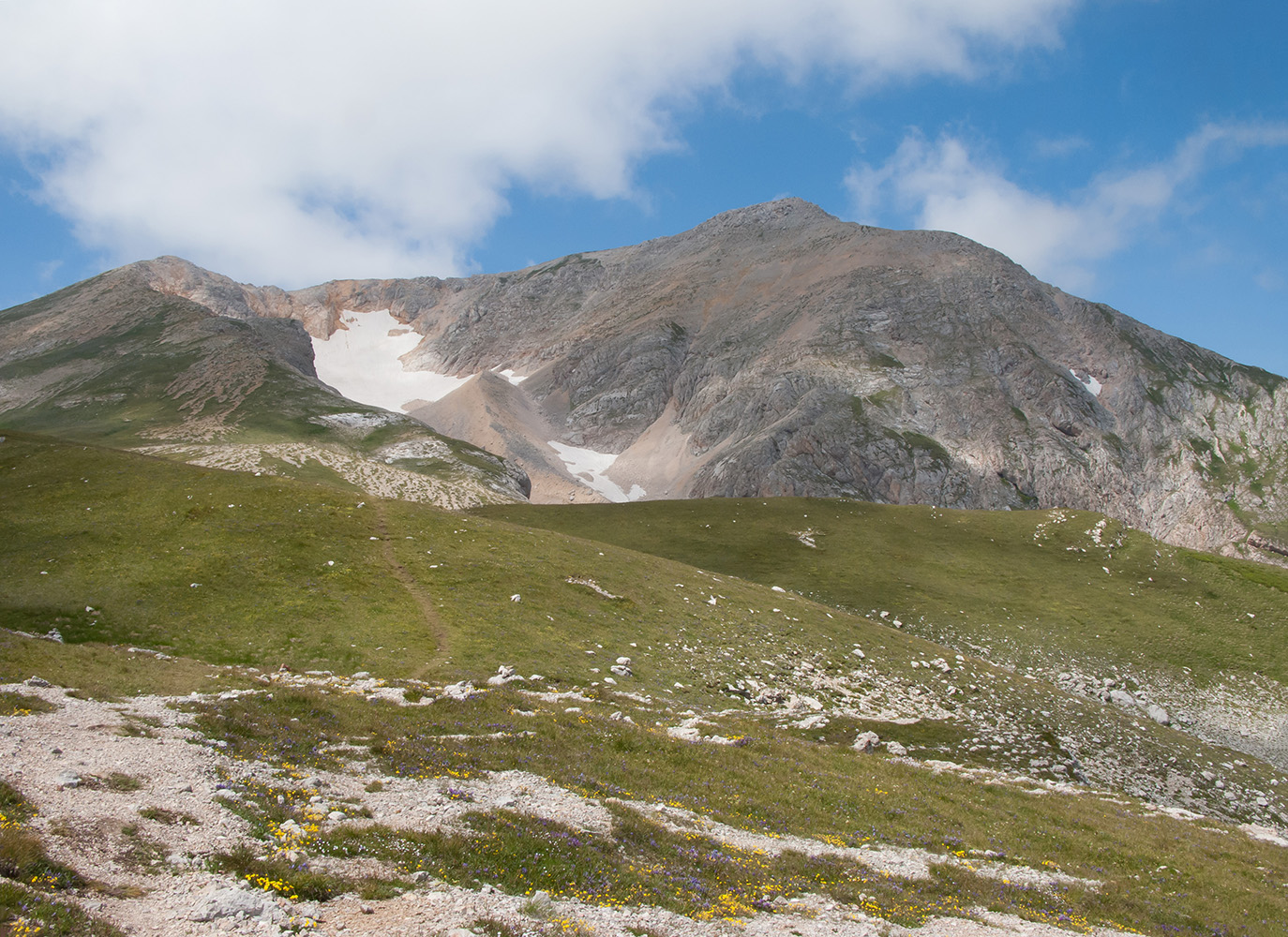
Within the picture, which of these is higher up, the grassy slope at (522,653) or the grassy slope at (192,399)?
the grassy slope at (192,399)

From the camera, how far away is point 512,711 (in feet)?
77.4

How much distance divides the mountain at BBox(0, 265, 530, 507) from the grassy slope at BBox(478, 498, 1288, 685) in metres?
29.4

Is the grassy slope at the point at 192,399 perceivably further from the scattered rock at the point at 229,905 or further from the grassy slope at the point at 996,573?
the scattered rock at the point at 229,905

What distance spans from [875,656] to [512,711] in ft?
82.4

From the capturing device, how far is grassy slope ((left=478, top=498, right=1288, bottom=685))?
5488 centimetres

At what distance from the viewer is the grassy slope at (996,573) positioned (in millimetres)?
54875

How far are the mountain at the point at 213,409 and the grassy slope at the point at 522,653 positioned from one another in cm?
3657

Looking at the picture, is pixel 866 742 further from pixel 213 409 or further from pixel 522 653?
pixel 213 409

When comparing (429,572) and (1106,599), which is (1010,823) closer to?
(429,572)

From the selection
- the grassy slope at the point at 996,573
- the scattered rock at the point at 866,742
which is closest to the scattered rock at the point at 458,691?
the scattered rock at the point at 866,742

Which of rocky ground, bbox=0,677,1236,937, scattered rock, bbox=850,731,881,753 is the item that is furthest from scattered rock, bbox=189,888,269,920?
scattered rock, bbox=850,731,881,753

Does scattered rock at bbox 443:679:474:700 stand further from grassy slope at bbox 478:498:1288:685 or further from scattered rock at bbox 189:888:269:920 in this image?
grassy slope at bbox 478:498:1288:685

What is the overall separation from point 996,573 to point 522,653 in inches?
2076

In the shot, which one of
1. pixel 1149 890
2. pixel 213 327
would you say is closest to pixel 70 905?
pixel 1149 890
